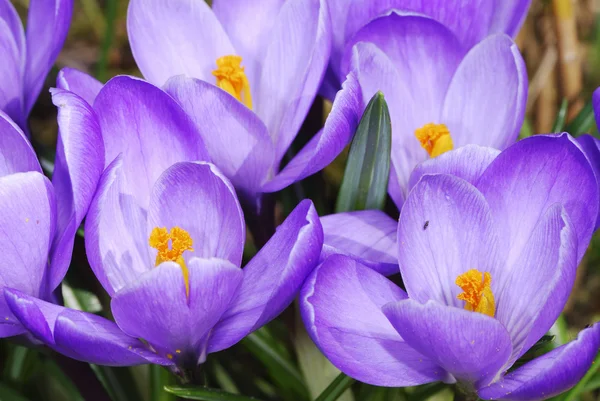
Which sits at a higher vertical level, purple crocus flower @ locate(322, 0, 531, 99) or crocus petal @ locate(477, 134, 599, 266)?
purple crocus flower @ locate(322, 0, 531, 99)

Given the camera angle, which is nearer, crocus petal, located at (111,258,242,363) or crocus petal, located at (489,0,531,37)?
crocus petal, located at (111,258,242,363)

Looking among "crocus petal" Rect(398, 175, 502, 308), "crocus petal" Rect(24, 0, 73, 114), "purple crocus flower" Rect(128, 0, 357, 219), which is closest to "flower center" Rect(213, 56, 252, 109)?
"purple crocus flower" Rect(128, 0, 357, 219)

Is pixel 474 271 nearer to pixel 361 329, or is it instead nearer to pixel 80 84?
pixel 361 329

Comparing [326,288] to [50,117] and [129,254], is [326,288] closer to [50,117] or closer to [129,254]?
[129,254]

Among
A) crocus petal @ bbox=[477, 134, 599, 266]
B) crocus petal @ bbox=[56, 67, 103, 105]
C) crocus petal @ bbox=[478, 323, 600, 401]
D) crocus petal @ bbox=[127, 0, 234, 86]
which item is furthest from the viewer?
crocus petal @ bbox=[127, 0, 234, 86]

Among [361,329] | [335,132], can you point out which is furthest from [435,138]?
[361,329]

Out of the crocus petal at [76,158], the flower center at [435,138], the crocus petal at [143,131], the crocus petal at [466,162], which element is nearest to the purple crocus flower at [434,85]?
the flower center at [435,138]

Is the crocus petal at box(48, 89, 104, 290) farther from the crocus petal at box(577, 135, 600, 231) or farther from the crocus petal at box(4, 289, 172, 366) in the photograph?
the crocus petal at box(577, 135, 600, 231)

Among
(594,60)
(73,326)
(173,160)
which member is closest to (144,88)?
(173,160)
